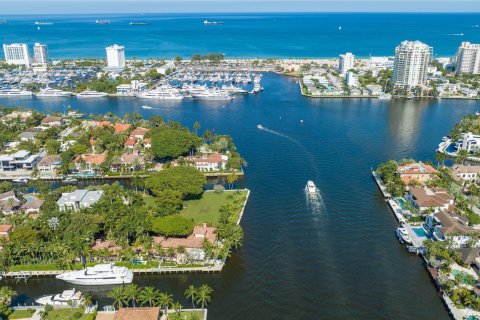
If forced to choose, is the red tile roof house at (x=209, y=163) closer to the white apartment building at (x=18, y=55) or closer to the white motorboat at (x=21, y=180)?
the white motorboat at (x=21, y=180)

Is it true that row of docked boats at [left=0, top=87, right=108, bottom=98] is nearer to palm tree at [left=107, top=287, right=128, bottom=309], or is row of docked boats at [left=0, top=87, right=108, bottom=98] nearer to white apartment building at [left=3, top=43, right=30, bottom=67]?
white apartment building at [left=3, top=43, right=30, bottom=67]

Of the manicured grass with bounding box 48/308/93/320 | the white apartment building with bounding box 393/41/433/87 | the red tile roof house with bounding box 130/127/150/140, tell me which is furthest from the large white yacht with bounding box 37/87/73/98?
the white apartment building with bounding box 393/41/433/87

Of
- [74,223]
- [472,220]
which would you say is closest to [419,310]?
[472,220]

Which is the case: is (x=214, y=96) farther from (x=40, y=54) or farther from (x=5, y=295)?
(x=40, y=54)

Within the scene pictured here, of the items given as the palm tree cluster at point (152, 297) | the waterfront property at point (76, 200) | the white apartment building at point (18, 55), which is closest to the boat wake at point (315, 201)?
the palm tree cluster at point (152, 297)

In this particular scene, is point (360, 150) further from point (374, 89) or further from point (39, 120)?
point (39, 120)
